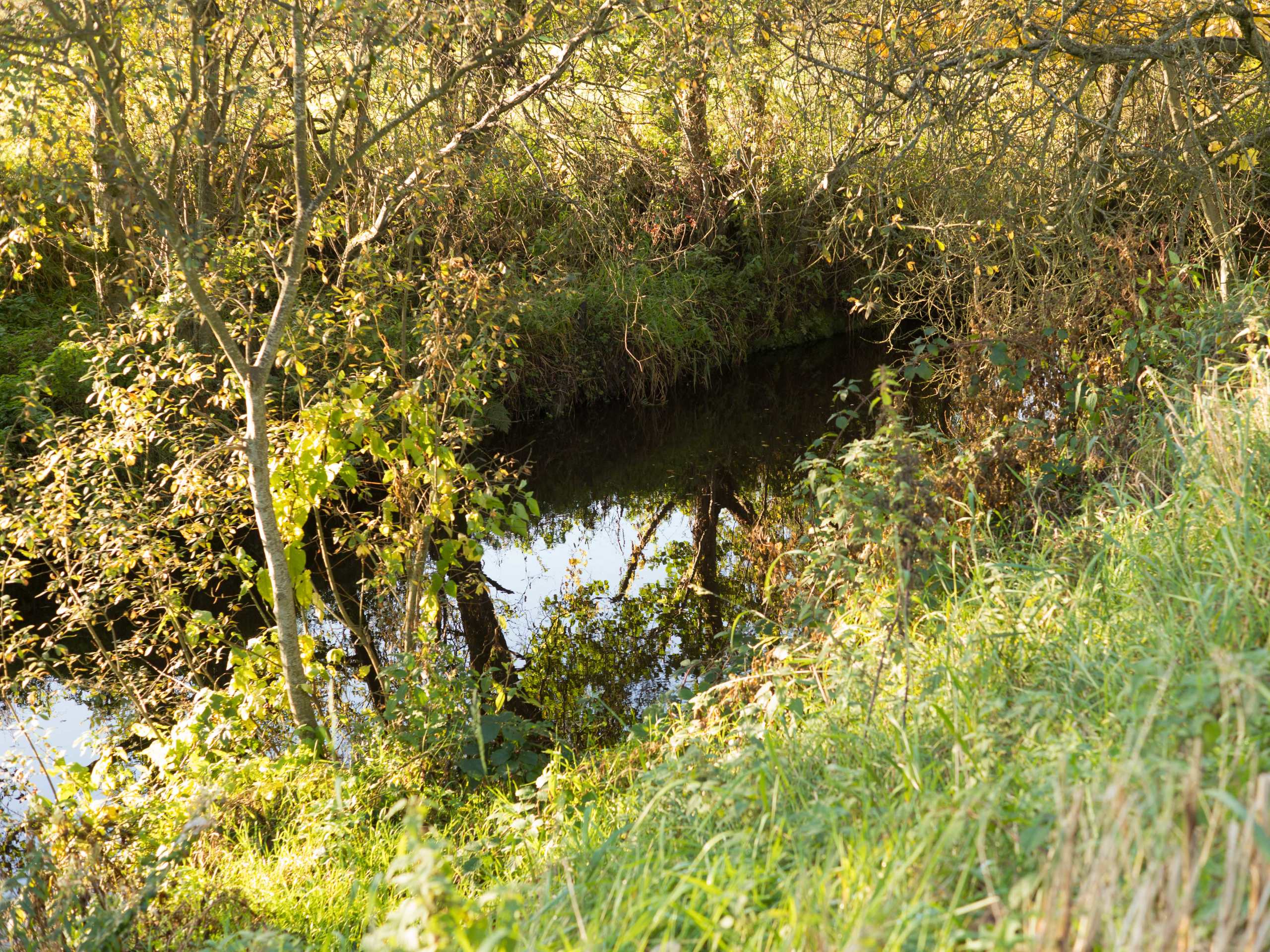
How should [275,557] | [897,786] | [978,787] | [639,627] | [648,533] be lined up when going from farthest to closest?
[648,533]
[639,627]
[275,557]
[897,786]
[978,787]

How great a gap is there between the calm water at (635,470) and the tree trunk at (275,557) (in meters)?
1.53

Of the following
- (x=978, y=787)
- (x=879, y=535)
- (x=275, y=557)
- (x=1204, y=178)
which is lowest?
(x=978, y=787)

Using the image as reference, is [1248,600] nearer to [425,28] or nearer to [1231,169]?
[425,28]

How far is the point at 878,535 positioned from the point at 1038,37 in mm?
3051

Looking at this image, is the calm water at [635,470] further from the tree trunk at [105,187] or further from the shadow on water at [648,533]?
the tree trunk at [105,187]

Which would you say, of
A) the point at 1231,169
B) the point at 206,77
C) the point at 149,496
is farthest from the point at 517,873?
the point at 1231,169

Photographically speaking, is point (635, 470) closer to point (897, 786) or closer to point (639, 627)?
point (639, 627)

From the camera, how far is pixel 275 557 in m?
4.32

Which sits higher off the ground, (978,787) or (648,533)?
(978,787)

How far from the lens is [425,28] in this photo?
407 cm

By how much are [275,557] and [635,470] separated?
19.7 ft

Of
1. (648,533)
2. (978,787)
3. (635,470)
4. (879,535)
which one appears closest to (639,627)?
(648,533)

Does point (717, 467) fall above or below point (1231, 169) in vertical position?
below

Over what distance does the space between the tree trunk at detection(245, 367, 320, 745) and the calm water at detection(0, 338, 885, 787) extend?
5.01ft
